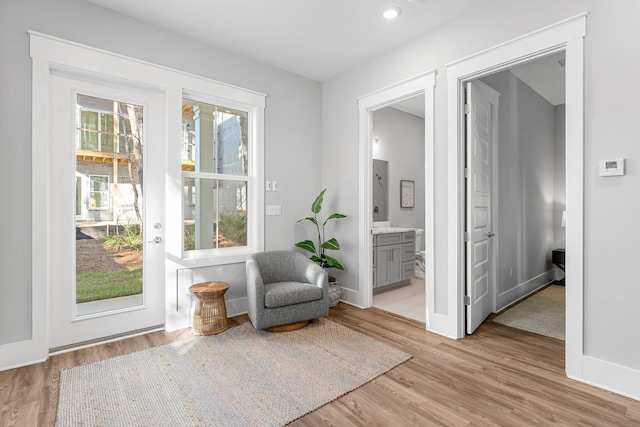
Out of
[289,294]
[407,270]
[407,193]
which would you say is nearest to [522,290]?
[407,270]

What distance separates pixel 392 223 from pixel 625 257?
3675 mm

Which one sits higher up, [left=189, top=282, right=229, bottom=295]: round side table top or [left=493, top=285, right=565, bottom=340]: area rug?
[left=189, top=282, right=229, bottom=295]: round side table top

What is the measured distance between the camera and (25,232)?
2389 millimetres

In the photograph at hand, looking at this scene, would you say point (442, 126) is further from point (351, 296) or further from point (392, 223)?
point (392, 223)

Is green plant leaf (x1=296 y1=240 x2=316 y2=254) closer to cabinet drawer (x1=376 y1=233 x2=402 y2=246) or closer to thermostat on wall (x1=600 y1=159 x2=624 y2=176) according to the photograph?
cabinet drawer (x1=376 y1=233 x2=402 y2=246)

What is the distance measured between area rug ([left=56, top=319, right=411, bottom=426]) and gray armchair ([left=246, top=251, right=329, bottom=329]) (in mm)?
189

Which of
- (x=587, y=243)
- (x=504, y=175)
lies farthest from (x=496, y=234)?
(x=587, y=243)

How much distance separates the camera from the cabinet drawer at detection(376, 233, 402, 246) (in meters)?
4.44

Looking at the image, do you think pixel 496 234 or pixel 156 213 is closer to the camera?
pixel 156 213

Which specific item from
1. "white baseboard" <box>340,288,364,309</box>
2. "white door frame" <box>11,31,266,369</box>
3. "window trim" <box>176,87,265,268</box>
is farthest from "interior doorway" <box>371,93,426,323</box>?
"white door frame" <box>11,31,266,369</box>

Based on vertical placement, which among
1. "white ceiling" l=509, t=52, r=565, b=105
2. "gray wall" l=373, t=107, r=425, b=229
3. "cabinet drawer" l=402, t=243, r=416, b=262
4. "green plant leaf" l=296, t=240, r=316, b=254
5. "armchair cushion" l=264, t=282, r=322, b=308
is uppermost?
"white ceiling" l=509, t=52, r=565, b=105

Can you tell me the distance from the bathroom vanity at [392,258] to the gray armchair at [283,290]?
1.33 metres

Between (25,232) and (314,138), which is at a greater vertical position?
(314,138)

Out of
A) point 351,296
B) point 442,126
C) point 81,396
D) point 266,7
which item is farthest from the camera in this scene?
point 351,296
